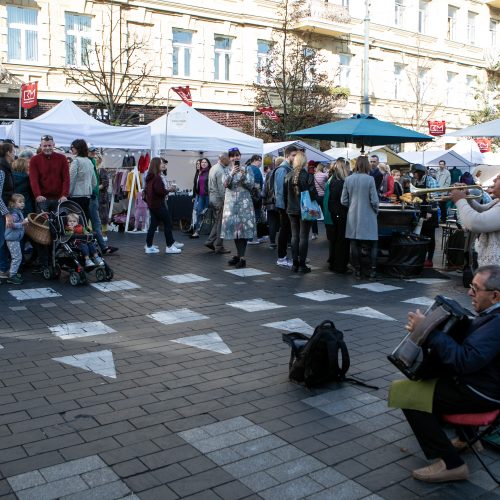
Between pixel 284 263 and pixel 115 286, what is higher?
pixel 284 263

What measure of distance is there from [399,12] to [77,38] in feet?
58.0

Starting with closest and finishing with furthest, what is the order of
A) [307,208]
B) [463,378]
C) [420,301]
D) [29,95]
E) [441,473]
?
1. [463,378]
2. [441,473]
3. [420,301]
4. [307,208]
5. [29,95]

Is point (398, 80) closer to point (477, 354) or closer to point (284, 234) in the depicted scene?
point (284, 234)

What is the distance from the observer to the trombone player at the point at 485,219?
17.6 feet

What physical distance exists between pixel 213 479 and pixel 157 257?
8.31 m

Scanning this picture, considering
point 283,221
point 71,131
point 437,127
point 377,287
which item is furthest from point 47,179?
point 437,127

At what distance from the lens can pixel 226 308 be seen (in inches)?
309

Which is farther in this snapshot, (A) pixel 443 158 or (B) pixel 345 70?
(B) pixel 345 70

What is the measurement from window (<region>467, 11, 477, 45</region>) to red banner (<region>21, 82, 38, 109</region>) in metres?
26.2

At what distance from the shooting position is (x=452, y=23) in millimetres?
36125

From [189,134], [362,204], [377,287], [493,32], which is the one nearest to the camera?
[377,287]

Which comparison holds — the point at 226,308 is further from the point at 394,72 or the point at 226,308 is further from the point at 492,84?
the point at 492,84

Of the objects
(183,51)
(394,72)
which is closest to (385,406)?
(183,51)

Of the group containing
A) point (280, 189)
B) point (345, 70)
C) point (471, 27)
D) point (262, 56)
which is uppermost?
point (471, 27)
